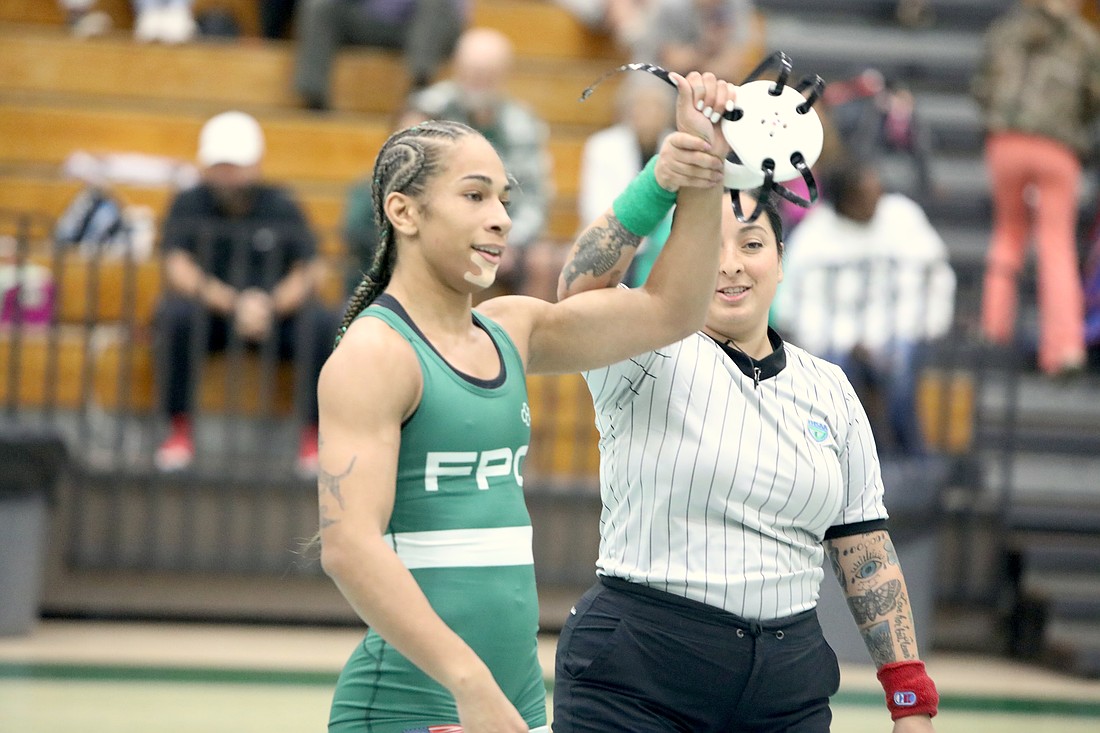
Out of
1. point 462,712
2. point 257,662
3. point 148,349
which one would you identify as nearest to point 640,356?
point 462,712

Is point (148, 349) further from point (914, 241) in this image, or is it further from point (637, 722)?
point (637, 722)

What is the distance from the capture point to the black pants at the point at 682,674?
311 centimetres

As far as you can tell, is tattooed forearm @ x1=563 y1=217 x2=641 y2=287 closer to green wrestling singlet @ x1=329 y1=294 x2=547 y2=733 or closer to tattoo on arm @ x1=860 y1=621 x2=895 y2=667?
green wrestling singlet @ x1=329 y1=294 x2=547 y2=733

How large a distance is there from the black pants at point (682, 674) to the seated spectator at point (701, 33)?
21.2 feet

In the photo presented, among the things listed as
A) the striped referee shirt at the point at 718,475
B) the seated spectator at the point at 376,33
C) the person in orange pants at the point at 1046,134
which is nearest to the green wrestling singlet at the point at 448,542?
the striped referee shirt at the point at 718,475

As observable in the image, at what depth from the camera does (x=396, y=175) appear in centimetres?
290

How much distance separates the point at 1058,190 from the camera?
8.98 m

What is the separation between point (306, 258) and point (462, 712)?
5.83 meters

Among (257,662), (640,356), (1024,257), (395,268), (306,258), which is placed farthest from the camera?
(1024,257)

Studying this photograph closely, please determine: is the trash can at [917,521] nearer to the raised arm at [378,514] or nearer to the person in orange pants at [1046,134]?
the person in orange pants at [1046,134]

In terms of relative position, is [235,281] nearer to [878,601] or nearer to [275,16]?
[275,16]

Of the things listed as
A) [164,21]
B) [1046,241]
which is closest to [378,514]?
[1046,241]

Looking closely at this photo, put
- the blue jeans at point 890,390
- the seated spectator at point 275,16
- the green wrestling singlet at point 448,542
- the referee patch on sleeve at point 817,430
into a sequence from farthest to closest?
the seated spectator at point 275,16, the blue jeans at point 890,390, the referee patch on sleeve at point 817,430, the green wrestling singlet at point 448,542

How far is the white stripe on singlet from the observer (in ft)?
9.04
